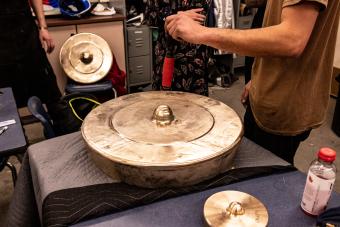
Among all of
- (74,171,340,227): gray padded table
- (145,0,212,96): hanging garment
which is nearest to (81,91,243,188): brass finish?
(74,171,340,227): gray padded table

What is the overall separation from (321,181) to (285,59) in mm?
403

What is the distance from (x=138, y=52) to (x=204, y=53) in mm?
1362

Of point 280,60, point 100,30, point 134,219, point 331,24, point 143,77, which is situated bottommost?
point 143,77

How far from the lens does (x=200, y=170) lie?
73cm

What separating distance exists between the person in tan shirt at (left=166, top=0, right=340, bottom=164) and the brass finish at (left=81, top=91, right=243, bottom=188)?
0.17m

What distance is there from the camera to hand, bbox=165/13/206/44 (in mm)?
877

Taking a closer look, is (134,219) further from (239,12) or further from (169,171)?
(239,12)

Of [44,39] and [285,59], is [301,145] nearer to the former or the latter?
[285,59]

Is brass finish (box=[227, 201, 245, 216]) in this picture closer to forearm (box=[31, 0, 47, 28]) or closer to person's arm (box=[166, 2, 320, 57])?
person's arm (box=[166, 2, 320, 57])

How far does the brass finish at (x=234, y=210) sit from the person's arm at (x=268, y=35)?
36cm

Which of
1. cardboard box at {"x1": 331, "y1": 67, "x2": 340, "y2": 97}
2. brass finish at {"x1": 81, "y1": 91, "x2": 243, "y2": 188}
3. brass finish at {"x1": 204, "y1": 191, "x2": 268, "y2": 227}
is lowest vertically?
cardboard box at {"x1": 331, "y1": 67, "x2": 340, "y2": 97}

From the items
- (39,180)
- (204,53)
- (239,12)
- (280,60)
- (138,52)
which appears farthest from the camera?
(239,12)

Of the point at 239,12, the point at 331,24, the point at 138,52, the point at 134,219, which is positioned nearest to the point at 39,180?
the point at 134,219

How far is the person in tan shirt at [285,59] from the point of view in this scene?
2.53ft
